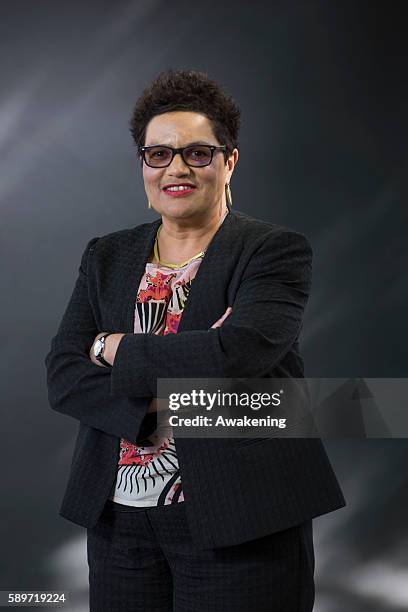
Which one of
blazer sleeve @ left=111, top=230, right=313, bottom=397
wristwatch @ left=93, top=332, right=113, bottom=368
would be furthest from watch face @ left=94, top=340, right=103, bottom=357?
blazer sleeve @ left=111, top=230, right=313, bottom=397

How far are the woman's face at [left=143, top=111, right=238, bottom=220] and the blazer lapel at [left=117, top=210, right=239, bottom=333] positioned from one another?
0.28ft

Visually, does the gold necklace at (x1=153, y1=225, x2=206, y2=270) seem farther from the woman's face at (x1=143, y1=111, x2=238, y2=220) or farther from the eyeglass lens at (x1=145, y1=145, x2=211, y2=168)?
the eyeglass lens at (x1=145, y1=145, x2=211, y2=168)

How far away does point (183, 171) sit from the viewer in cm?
189

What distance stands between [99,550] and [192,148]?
0.94 metres

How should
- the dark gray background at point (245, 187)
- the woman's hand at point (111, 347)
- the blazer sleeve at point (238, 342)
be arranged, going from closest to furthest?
the blazer sleeve at point (238, 342) → the woman's hand at point (111, 347) → the dark gray background at point (245, 187)

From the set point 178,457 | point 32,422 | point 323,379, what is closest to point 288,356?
point 178,457

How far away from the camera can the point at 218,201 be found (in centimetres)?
198

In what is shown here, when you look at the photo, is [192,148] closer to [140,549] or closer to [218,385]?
[218,385]

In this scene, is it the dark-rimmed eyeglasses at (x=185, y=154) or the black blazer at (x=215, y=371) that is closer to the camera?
the black blazer at (x=215, y=371)

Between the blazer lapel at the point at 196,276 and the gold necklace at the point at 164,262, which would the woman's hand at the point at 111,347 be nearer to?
the blazer lapel at the point at 196,276

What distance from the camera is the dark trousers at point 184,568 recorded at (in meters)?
1.78

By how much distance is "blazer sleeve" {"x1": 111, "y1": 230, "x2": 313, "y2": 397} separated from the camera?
1.76m

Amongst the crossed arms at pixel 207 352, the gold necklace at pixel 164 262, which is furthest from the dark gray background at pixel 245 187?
the crossed arms at pixel 207 352

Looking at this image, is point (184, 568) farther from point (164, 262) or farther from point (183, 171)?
point (183, 171)
